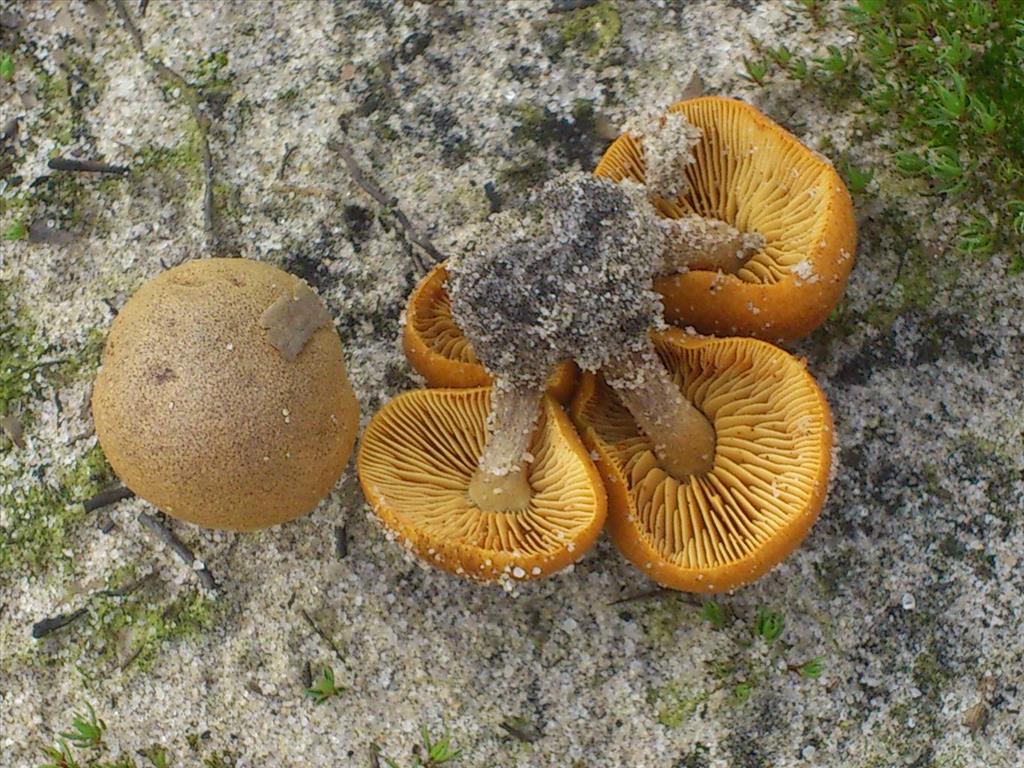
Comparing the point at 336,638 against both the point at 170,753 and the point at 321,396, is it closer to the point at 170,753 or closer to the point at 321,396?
the point at 170,753

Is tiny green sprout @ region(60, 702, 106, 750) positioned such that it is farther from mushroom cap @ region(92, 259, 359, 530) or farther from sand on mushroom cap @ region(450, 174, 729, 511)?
sand on mushroom cap @ region(450, 174, 729, 511)

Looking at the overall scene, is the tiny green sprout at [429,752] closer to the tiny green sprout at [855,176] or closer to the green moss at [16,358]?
the green moss at [16,358]

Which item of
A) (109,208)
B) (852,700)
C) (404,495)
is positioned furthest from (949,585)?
(109,208)

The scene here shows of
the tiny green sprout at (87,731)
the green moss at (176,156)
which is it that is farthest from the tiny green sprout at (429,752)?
the green moss at (176,156)

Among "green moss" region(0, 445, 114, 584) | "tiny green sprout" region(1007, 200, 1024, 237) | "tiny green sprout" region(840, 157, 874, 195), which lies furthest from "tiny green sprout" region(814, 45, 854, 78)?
"green moss" region(0, 445, 114, 584)

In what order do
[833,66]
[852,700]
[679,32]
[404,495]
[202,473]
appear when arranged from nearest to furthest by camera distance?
1. [202,473]
2. [404,495]
3. [852,700]
4. [833,66]
5. [679,32]

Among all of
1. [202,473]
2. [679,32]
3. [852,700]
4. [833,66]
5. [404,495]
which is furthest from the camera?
[679,32]
